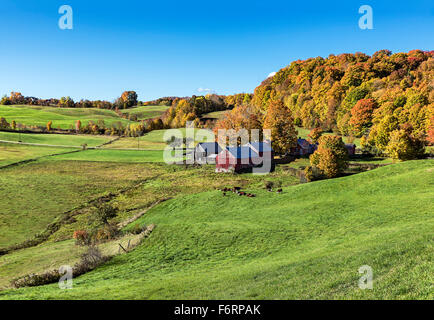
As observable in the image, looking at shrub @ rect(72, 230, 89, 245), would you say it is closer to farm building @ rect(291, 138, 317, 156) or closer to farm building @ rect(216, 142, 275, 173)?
farm building @ rect(216, 142, 275, 173)

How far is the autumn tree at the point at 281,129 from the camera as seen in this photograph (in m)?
70.9

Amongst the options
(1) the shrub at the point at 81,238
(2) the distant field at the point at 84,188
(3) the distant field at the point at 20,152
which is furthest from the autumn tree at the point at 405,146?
(3) the distant field at the point at 20,152

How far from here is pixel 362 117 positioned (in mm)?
90312

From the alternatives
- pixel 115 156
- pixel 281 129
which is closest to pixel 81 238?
pixel 281 129

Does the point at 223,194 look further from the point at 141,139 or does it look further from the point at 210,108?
the point at 210,108

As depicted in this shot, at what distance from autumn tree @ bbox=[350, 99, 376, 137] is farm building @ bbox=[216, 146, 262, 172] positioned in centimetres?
4593

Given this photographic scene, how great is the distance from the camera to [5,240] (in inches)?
1262

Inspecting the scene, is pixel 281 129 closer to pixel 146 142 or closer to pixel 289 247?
pixel 289 247

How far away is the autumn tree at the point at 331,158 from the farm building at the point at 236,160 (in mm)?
17421

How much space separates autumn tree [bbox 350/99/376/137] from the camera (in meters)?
89.8

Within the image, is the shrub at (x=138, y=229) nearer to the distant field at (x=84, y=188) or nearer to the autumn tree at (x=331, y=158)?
the distant field at (x=84, y=188)

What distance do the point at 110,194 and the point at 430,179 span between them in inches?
1903
